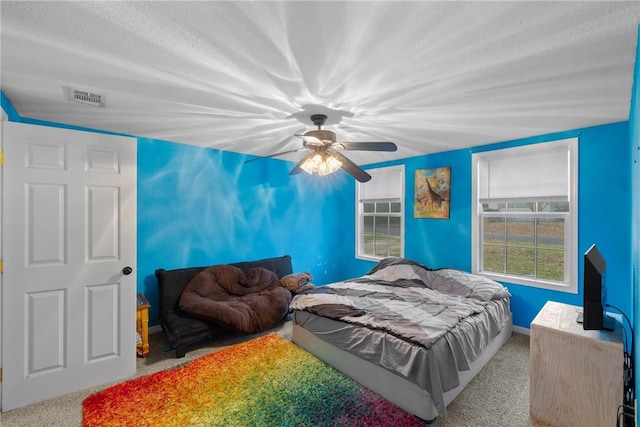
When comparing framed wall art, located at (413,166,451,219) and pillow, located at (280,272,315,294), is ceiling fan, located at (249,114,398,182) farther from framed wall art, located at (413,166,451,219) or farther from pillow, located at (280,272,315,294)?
pillow, located at (280,272,315,294)

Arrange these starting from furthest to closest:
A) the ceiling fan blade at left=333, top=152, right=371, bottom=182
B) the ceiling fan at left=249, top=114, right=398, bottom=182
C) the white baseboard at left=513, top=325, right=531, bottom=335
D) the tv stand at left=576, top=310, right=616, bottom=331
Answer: the white baseboard at left=513, top=325, right=531, bottom=335 → the ceiling fan blade at left=333, top=152, right=371, bottom=182 → the ceiling fan at left=249, top=114, right=398, bottom=182 → the tv stand at left=576, top=310, right=616, bottom=331

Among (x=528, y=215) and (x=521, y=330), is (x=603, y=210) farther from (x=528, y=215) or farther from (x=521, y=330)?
(x=521, y=330)

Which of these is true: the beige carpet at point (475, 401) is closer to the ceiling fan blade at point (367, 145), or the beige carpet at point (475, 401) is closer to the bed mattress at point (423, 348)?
the bed mattress at point (423, 348)

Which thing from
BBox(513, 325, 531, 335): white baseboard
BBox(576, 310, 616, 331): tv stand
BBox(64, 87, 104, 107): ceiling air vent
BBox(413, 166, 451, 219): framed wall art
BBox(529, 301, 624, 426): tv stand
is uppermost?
BBox(64, 87, 104, 107): ceiling air vent

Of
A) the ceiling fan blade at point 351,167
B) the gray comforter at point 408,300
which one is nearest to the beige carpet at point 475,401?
the gray comforter at point 408,300

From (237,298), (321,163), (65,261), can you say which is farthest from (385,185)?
(65,261)

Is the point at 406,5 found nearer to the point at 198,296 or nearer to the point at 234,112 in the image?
the point at 234,112

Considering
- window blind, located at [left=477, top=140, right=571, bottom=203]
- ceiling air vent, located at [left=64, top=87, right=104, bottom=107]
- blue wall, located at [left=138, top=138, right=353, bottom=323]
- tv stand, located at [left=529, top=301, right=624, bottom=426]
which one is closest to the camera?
tv stand, located at [left=529, top=301, right=624, bottom=426]

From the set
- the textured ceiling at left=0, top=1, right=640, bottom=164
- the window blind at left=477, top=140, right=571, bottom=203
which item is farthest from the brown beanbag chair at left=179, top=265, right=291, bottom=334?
the window blind at left=477, top=140, right=571, bottom=203

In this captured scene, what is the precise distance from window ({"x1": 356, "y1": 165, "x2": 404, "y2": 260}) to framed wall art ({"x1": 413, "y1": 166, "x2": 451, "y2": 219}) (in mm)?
305

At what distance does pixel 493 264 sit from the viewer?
3.68m

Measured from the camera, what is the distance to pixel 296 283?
4004 mm

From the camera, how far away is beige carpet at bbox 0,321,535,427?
1934 millimetres

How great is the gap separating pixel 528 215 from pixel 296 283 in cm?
306
